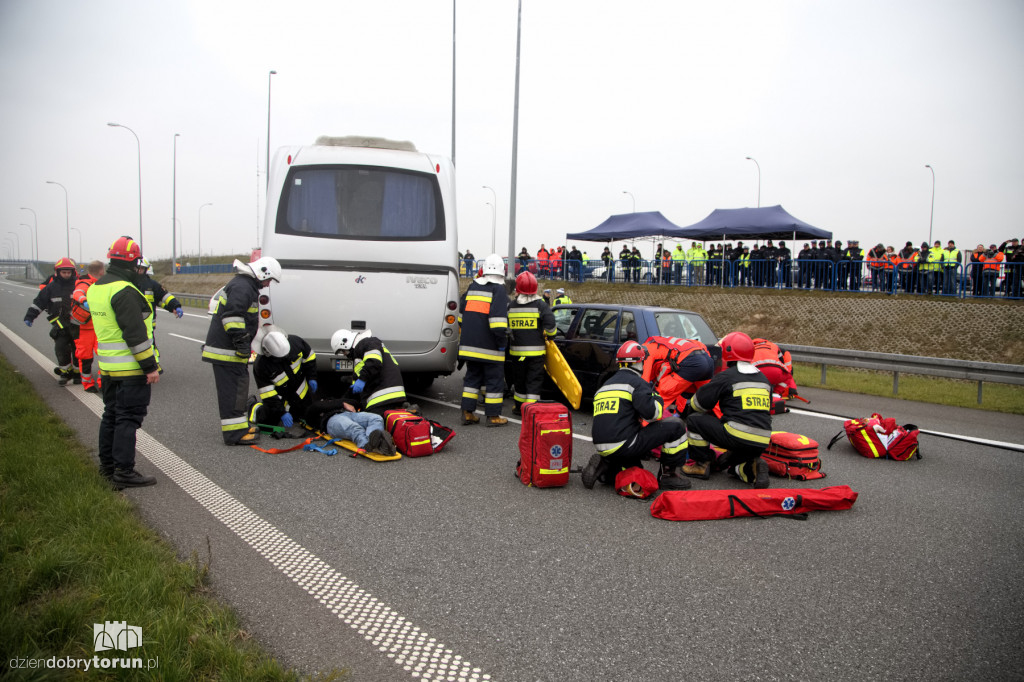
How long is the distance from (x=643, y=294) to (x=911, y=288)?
29.2ft

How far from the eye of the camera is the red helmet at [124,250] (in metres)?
5.31

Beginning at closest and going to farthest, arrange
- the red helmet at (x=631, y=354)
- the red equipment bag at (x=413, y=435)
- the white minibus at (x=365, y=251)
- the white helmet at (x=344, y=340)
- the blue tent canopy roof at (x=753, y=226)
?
1. the red helmet at (x=631, y=354)
2. the red equipment bag at (x=413, y=435)
3. the white helmet at (x=344, y=340)
4. the white minibus at (x=365, y=251)
5. the blue tent canopy roof at (x=753, y=226)

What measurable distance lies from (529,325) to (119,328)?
445 centimetres

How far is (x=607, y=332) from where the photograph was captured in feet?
27.9

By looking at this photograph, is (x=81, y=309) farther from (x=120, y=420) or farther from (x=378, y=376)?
(x=378, y=376)

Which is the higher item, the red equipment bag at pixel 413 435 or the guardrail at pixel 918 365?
the guardrail at pixel 918 365

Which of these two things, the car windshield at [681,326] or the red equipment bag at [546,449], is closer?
the red equipment bag at [546,449]

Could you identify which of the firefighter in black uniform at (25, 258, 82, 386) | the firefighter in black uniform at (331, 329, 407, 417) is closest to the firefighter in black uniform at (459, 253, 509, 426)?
the firefighter in black uniform at (331, 329, 407, 417)

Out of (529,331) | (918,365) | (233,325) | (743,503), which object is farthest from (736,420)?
(918,365)

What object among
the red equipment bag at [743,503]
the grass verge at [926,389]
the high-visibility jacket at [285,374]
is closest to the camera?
the red equipment bag at [743,503]

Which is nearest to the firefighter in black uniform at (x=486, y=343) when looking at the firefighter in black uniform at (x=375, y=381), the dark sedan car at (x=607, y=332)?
the firefighter in black uniform at (x=375, y=381)

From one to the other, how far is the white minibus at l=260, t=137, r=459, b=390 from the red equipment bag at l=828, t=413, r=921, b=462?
4942 millimetres

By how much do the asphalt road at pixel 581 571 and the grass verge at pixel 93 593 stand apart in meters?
0.20

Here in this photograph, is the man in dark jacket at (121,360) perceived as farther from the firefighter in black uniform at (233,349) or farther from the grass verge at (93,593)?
the firefighter in black uniform at (233,349)
